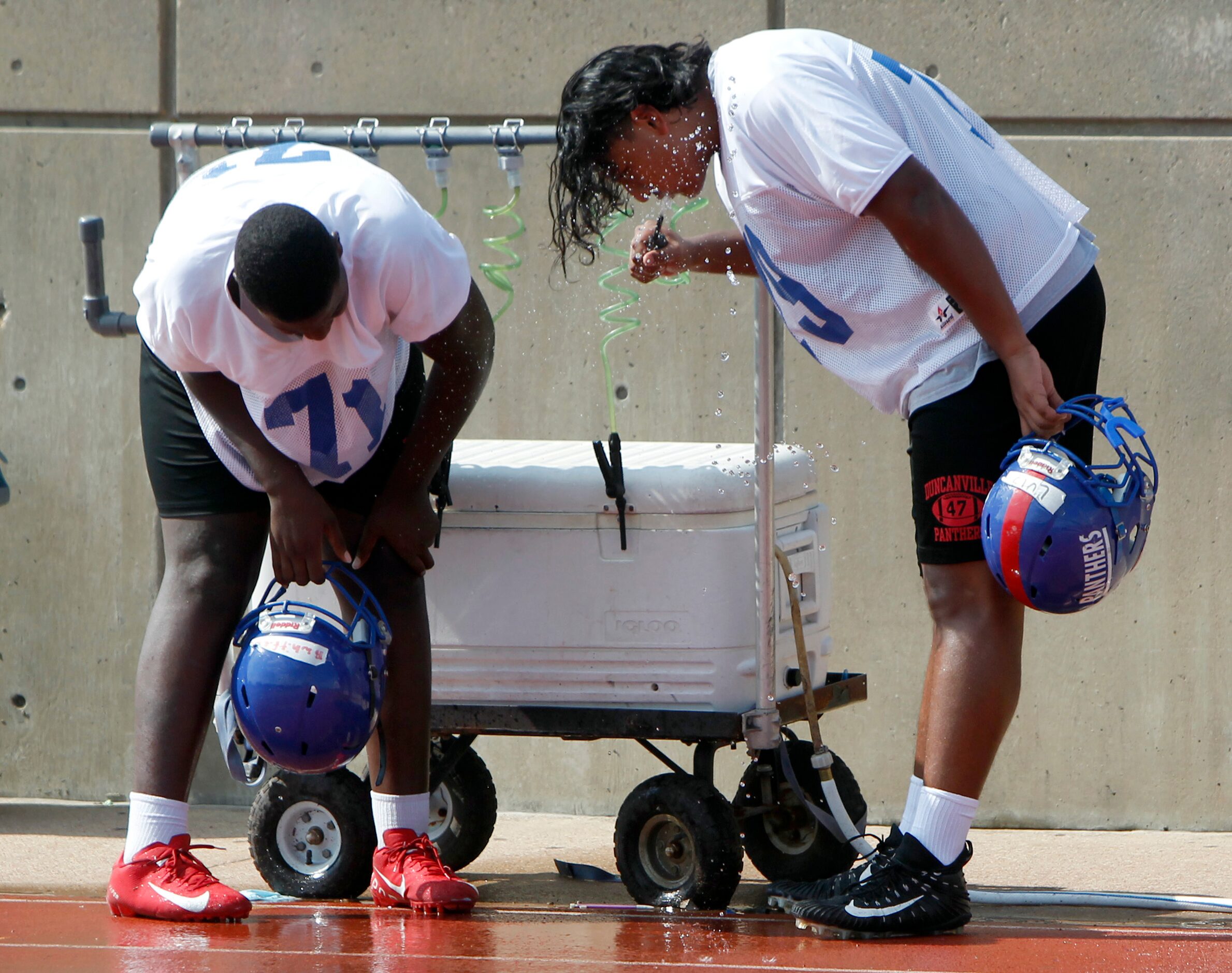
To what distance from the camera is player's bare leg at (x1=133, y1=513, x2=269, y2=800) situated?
9.11 ft

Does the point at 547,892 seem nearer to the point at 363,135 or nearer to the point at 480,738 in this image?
the point at 480,738

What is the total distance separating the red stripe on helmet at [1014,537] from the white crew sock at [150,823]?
5.15ft

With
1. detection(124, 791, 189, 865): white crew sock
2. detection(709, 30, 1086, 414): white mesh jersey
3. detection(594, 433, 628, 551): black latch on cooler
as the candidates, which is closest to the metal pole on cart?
detection(594, 433, 628, 551): black latch on cooler

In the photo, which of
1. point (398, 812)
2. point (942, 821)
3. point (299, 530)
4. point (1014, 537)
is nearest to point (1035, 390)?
point (1014, 537)

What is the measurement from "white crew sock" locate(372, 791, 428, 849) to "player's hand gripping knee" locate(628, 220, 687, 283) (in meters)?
1.16

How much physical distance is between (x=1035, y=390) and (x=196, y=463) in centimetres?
156

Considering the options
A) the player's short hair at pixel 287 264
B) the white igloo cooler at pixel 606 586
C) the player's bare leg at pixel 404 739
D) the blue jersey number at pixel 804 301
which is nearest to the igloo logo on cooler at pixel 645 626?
the white igloo cooler at pixel 606 586

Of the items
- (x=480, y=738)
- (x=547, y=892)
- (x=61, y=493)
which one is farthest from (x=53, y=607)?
(x=547, y=892)

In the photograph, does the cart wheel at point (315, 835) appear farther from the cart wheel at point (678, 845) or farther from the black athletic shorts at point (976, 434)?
the black athletic shorts at point (976, 434)

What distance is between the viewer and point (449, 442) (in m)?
2.91

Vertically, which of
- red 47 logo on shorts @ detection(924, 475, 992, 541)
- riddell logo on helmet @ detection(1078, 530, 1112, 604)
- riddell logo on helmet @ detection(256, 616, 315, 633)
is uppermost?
red 47 logo on shorts @ detection(924, 475, 992, 541)

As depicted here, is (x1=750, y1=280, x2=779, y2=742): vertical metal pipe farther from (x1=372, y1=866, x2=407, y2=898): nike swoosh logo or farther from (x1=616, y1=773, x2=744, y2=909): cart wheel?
(x1=372, y1=866, x2=407, y2=898): nike swoosh logo

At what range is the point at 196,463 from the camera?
2869 millimetres

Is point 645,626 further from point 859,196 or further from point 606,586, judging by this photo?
point 859,196
